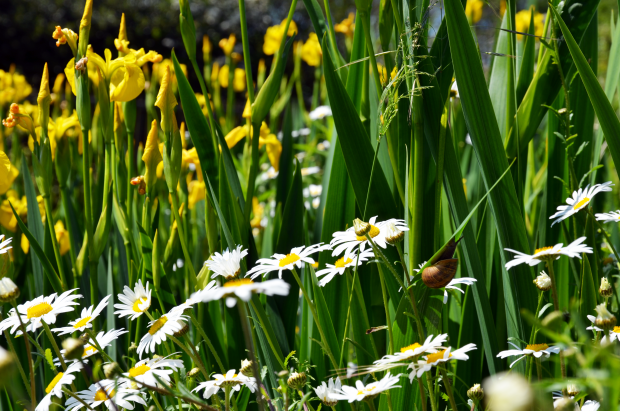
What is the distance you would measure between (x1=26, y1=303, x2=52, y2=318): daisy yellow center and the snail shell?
0.43 m

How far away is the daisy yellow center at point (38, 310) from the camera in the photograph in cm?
59

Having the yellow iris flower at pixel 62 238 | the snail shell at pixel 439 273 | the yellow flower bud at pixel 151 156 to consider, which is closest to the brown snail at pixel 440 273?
the snail shell at pixel 439 273

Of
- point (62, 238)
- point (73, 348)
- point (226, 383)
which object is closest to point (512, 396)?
point (73, 348)

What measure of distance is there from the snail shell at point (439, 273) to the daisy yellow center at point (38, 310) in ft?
1.42

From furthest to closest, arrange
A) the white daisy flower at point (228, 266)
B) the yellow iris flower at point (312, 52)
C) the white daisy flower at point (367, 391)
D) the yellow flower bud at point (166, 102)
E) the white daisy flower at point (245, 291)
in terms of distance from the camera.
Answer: the yellow iris flower at point (312, 52)
the yellow flower bud at point (166, 102)
the white daisy flower at point (228, 266)
the white daisy flower at point (367, 391)
the white daisy flower at point (245, 291)

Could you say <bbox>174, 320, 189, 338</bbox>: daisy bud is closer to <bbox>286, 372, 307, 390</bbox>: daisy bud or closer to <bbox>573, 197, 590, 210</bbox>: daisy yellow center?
<bbox>286, 372, 307, 390</bbox>: daisy bud

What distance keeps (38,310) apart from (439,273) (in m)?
0.46

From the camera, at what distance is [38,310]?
594mm

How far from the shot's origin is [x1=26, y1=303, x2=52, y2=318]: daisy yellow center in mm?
589

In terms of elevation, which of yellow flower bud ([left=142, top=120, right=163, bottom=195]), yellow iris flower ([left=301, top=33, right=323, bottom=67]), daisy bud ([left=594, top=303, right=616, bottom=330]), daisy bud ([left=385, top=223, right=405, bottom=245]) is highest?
yellow iris flower ([left=301, top=33, right=323, bottom=67])

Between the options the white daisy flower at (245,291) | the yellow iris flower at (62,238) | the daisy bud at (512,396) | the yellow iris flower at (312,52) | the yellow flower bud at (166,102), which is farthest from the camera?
the yellow iris flower at (312,52)

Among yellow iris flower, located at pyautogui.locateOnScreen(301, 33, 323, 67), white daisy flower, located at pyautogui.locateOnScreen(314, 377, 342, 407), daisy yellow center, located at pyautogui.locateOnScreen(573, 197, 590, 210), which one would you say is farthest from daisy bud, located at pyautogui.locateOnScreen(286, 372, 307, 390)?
yellow iris flower, located at pyautogui.locateOnScreen(301, 33, 323, 67)

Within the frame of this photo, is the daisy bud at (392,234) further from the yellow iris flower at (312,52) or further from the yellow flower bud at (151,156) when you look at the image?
the yellow iris flower at (312,52)

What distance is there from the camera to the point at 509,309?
612mm
